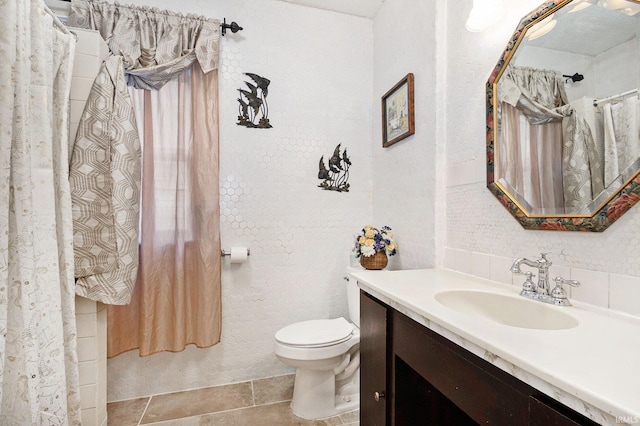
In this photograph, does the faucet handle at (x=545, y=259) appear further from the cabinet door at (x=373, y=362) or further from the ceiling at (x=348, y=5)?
the ceiling at (x=348, y=5)

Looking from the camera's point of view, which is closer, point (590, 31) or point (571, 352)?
point (571, 352)

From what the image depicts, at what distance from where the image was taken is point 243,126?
201 cm

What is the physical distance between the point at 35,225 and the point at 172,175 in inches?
30.8

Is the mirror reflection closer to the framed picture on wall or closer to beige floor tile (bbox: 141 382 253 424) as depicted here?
the framed picture on wall

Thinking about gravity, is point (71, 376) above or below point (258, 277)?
below

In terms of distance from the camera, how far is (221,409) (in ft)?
5.65

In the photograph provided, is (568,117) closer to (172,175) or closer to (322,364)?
(322,364)

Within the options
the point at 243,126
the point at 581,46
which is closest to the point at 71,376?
the point at 243,126

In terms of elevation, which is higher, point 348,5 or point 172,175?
point 348,5

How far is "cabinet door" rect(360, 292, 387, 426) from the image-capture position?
1067 millimetres

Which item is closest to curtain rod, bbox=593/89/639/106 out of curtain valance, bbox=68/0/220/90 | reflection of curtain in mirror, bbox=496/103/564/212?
reflection of curtain in mirror, bbox=496/103/564/212

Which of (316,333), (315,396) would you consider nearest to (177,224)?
(316,333)

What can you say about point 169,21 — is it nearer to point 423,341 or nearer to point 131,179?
point 131,179

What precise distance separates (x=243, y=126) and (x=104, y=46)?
0.82 metres
